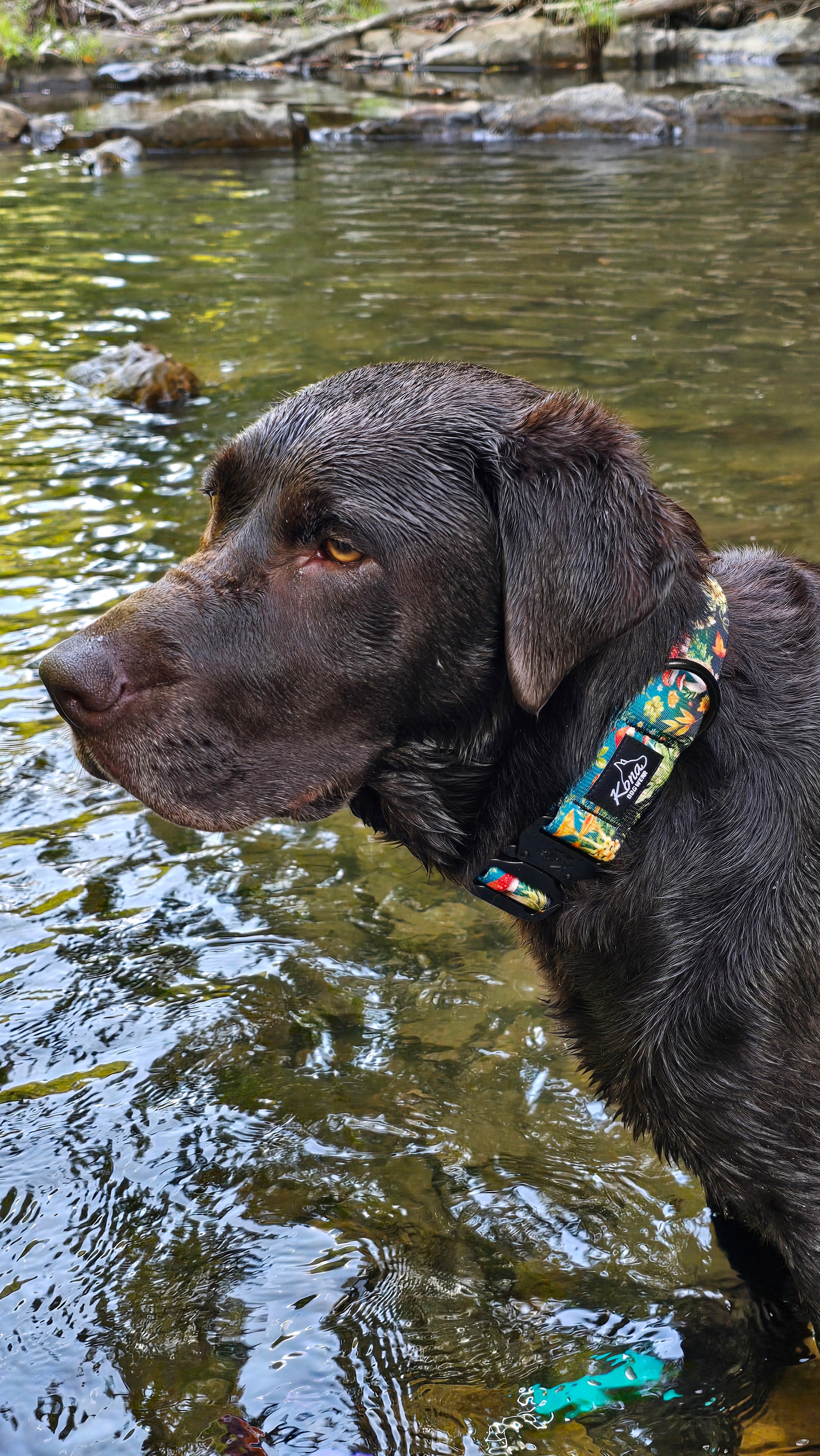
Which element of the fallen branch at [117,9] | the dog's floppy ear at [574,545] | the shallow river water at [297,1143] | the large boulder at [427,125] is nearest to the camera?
the dog's floppy ear at [574,545]

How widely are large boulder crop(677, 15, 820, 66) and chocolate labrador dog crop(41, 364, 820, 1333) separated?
80.1ft

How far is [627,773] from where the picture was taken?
2.45 meters

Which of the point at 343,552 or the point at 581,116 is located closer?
the point at 343,552

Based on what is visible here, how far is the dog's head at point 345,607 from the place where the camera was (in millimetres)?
2617

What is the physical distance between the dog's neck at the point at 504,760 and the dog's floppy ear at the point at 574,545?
0.08 meters

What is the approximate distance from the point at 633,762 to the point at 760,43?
25.9 m

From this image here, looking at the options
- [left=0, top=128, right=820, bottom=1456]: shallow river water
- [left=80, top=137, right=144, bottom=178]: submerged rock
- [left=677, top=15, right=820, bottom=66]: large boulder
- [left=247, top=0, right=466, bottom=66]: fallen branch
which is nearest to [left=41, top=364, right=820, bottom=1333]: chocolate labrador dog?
[left=0, top=128, right=820, bottom=1456]: shallow river water

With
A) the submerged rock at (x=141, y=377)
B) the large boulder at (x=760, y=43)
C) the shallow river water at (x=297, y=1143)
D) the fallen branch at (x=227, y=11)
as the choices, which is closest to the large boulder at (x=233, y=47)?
the fallen branch at (x=227, y=11)

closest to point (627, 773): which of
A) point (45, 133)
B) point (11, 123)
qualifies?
point (45, 133)

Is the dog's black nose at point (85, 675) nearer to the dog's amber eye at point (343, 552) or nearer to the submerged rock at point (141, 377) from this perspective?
the dog's amber eye at point (343, 552)

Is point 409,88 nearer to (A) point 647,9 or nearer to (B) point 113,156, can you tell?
(A) point 647,9

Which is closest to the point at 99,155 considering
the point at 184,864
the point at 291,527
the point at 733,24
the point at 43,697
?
the point at 733,24

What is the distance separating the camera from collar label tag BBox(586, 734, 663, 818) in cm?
245

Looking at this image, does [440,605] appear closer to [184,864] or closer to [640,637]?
[640,637]
